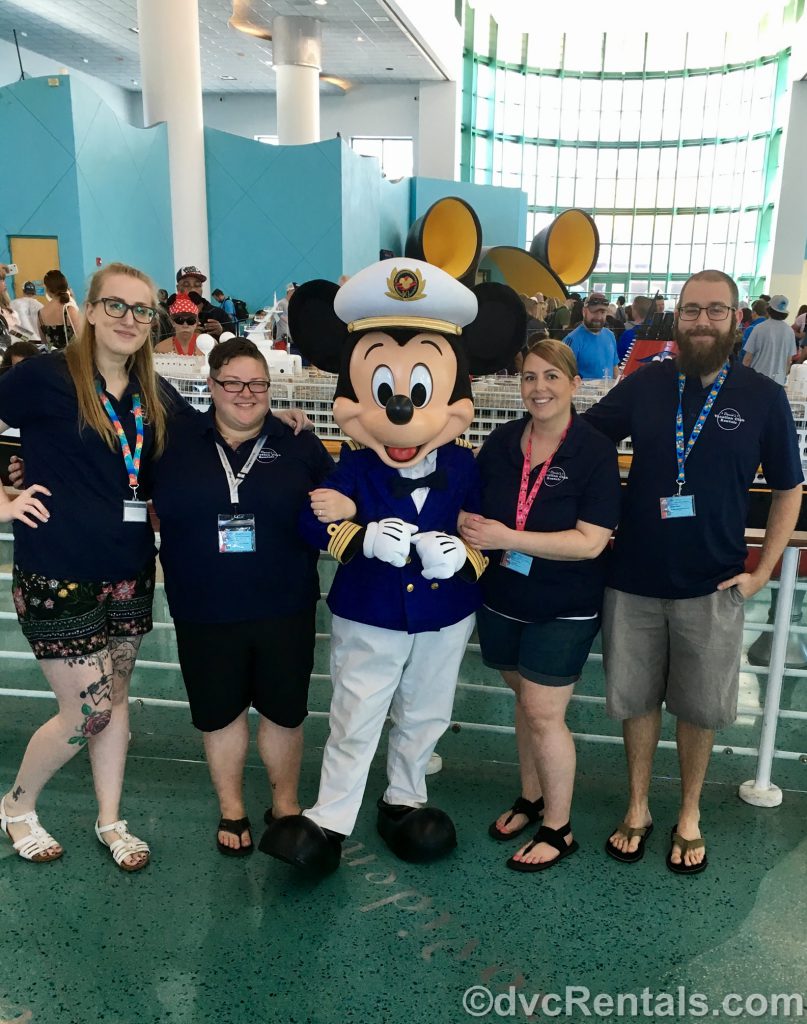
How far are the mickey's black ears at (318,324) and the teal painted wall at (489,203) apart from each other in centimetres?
1693

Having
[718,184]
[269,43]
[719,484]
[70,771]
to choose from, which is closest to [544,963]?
[719,484]

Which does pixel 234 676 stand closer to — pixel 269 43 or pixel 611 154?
pixel 269 43

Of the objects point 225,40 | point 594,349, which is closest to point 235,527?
point 594,349

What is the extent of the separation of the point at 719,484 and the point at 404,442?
822 mm

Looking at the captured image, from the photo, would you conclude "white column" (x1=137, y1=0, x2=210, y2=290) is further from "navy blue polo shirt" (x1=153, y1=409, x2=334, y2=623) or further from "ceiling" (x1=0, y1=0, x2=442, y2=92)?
"navy blue polo shirt" (x1=153, y1=409, x2=334, y2=623)

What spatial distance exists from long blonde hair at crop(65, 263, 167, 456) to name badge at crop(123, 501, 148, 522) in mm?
149

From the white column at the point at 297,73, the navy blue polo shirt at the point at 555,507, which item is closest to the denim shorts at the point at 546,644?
the navy blue polo shirt at the point at 555,507

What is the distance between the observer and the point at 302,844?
2.16 meters

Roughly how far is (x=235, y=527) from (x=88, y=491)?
1.25 feet

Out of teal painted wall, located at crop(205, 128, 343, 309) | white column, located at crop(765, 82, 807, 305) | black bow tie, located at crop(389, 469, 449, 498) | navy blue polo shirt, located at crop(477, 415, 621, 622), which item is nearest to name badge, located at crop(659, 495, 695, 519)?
navy blue polo shirt, located at crop(477, 415, 621, 622)

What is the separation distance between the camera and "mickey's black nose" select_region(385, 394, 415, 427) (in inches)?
81.6

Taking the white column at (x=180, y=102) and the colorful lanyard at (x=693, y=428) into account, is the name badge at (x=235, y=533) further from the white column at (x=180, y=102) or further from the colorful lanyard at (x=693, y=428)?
the white column at (x=180, y=102)

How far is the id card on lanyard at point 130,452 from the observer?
82.0 inches

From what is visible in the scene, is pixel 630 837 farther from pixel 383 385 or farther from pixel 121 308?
pixel 121 308
